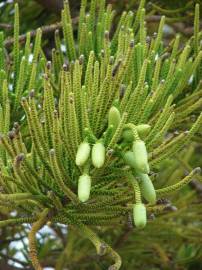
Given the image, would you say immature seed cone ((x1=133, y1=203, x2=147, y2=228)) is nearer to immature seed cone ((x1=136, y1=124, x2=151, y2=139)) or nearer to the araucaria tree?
the araucaria tree

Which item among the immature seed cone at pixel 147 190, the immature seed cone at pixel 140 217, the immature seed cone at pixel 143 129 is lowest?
the immature seed cone at pixel 140 217

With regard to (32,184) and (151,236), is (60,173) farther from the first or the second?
(151,236)

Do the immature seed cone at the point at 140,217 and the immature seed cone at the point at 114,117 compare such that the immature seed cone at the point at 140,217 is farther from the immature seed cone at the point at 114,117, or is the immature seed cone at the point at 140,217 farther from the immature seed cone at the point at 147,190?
the immature seed cone at the point at 114,117

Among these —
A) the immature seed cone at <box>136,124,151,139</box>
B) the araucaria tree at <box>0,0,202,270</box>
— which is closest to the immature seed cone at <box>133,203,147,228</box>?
the araucaria tree at <box>0,0,202,270</box>

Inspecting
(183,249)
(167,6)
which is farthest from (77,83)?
(183,249)

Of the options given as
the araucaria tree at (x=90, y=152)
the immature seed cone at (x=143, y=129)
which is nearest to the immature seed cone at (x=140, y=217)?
the araucaria tree at (x=90, y=152)
